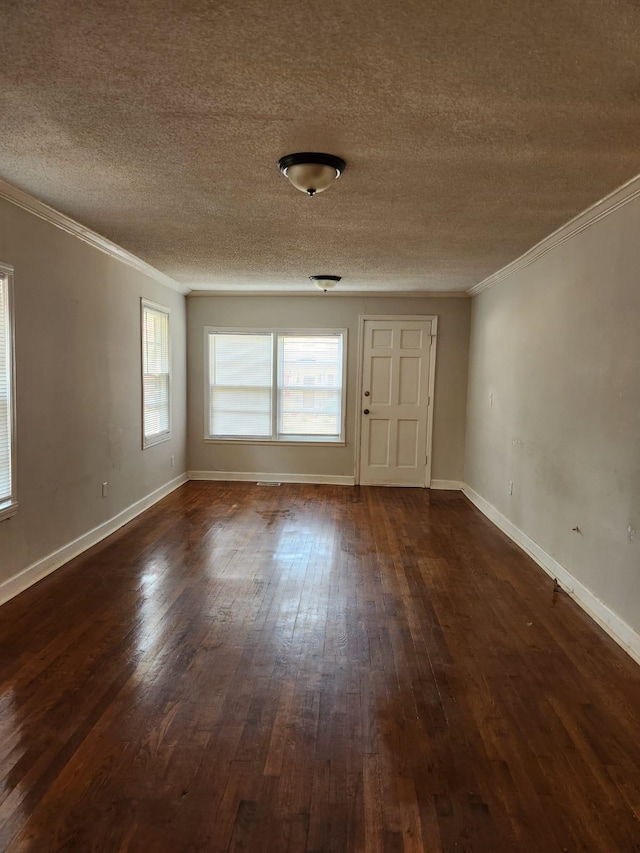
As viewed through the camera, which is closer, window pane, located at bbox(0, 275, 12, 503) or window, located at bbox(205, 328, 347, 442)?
window pane, located at bbox(0, 275, 12, 503)

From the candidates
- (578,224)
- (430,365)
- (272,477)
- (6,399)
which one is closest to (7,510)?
(6,399)

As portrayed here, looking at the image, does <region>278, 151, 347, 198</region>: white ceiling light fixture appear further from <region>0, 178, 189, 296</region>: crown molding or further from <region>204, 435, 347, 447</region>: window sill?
<region>204, 435, 347, 447</region>: window sill

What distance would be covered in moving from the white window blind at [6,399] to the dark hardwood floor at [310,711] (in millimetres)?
667

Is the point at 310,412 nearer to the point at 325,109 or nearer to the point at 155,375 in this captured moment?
the point at 155,375

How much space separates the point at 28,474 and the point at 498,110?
323 cm

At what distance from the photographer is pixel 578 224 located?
3469mm

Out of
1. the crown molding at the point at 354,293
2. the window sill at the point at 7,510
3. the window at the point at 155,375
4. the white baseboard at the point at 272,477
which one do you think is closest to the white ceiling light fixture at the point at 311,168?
the window sill at the point at 7,510

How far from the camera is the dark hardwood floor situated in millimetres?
1695

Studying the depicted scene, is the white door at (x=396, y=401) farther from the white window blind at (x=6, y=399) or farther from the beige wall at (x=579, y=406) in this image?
the white window blind at (x=6, y=399)

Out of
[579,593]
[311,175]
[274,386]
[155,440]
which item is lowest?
[579,593]

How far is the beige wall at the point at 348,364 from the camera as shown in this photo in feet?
22.1

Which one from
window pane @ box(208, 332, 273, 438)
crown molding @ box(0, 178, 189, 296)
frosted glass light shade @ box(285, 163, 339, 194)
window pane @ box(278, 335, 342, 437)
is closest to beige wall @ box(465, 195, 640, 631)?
frosted glass light shade @ box(285, 163, 339, 194)

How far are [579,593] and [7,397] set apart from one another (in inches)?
145

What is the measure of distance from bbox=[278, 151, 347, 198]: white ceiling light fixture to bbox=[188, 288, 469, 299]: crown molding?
401 centimetres
